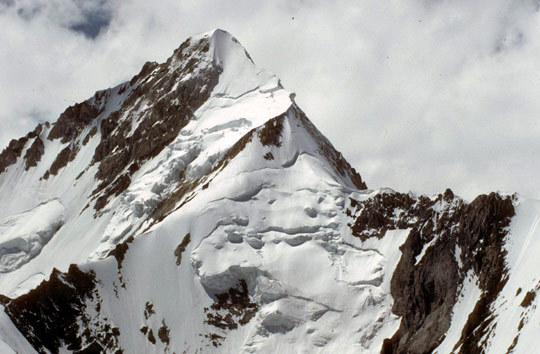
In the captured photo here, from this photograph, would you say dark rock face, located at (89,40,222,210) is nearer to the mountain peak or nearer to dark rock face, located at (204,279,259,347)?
the mountain peak

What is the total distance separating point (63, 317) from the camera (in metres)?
119

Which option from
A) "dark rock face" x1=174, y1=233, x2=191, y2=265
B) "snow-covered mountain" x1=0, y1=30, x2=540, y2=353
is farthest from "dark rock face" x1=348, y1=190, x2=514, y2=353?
"dark rock face" x1=174, y1=233, x2=191, y2=265

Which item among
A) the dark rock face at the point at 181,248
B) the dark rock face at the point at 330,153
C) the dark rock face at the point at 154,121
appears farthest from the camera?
the dark rock face at the point at 154,121

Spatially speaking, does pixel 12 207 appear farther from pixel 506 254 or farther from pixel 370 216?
pixel 506 254

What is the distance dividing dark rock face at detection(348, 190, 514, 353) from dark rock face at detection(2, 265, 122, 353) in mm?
43107

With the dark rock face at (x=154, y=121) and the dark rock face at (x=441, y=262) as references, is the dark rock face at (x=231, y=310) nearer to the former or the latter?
the dark rock face at (x=441, y=262)

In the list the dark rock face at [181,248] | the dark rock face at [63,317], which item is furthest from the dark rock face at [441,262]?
the dark rock face at [63,317]

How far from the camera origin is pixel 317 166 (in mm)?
142500

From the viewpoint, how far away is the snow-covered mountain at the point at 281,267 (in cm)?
11050

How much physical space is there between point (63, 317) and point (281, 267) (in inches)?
1361

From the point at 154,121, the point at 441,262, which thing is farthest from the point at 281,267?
the point at 154,121

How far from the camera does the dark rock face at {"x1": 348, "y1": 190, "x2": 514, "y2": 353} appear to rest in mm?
109000

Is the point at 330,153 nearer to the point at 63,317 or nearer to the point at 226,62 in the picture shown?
the point at 226,62

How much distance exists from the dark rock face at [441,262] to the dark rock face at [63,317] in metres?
43.1
